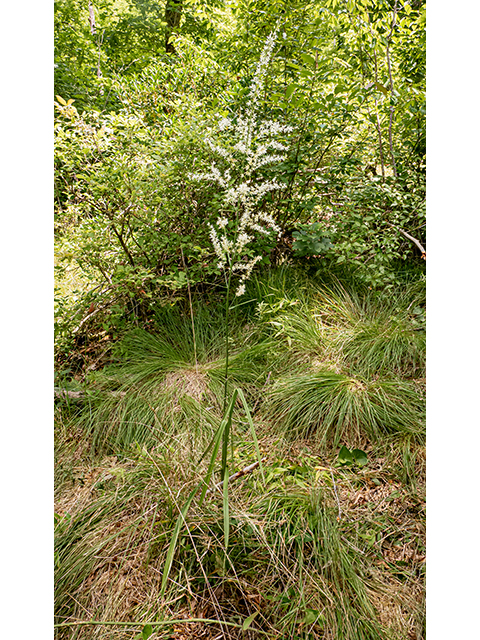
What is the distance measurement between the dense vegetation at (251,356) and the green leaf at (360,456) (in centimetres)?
1

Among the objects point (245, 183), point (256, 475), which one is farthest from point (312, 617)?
point (245, 183)

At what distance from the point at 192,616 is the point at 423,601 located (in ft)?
2.45

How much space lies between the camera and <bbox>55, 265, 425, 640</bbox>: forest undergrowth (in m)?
1.26

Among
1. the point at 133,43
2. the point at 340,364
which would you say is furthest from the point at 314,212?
the point at 133,43

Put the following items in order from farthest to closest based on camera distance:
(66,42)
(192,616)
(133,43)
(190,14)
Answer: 1. (133,43)
2. (190,14)
3. (66,42)
4. (192,616)

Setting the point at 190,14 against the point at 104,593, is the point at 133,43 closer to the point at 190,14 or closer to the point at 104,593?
the point at 190,14

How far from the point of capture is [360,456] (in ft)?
5.92

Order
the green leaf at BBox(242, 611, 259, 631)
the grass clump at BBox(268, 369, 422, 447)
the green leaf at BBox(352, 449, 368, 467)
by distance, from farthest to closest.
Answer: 1. the grass clump at BBox(268, 369, 422, 447)
2. the green leaf at BBox(352, 449, 368, 467)
3. the green leaf at BBox(242, 611, 259, 631)

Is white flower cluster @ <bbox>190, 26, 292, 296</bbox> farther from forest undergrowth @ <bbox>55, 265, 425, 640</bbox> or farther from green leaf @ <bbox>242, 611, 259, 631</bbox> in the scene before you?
green leaf @ <bbox>242, 611, 259, 631</bbox>

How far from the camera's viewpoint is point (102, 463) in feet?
6.24

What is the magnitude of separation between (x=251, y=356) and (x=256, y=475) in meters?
0.82

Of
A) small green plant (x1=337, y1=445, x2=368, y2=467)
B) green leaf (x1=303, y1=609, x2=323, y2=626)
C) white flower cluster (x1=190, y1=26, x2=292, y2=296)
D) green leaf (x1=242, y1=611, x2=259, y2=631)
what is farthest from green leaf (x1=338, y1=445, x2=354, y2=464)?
white flower cluster (x1=190, y1=26, x2=292, y2=296)

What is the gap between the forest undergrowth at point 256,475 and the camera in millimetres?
1258

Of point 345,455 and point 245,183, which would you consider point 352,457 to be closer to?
point 345,455
